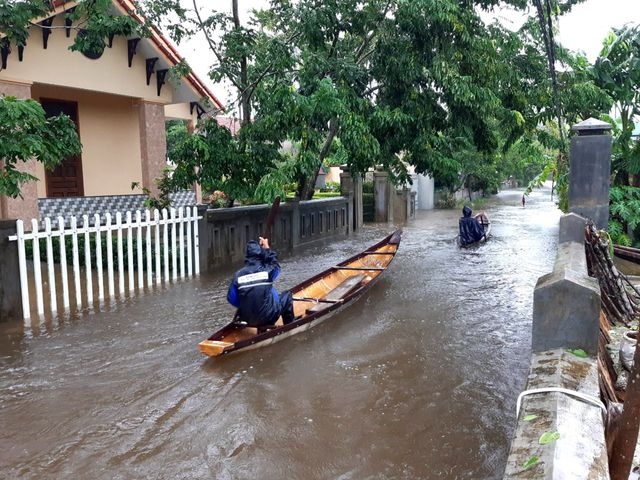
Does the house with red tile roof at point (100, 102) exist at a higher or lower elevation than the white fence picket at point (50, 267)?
higher

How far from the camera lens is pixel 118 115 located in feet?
52.6

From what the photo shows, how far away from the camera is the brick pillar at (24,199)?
11.8 m

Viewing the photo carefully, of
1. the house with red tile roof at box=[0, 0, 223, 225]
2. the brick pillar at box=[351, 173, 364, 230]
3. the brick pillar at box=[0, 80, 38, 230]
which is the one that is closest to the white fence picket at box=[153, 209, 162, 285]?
the house with red tile roof at box=[0, 0, 223, 225]

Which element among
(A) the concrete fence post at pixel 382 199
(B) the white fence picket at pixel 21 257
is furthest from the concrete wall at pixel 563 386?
(A) the concrete fence post at pixel 382 199

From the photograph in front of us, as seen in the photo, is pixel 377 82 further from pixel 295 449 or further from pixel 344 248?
pixel 295 449

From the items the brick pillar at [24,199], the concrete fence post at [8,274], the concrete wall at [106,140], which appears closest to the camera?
the concrete fence post at [8,274]

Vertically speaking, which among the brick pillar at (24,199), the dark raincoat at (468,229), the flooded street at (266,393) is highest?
the brick pillar at (24,199)

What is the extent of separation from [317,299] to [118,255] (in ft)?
11.2

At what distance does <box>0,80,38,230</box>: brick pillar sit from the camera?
38.8ft

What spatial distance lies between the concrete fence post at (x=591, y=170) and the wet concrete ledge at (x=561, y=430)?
229 inches

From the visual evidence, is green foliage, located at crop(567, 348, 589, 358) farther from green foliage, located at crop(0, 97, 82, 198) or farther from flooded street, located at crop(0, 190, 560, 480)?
green foliage, located at crop(0, 97, 82, 198)

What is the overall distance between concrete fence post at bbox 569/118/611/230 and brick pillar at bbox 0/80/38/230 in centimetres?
1055

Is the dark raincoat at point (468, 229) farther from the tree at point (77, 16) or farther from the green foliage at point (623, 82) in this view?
the tree at point (77, 16)

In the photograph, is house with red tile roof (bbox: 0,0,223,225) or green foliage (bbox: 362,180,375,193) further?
green foliage (bbox: 362,180,375,193)
